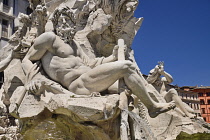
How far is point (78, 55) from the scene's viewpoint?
5.50 metres

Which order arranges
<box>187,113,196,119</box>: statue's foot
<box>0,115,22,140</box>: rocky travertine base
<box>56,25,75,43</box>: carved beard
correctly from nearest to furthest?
1. <box>56,25,75,43</box>: carved beard
2. <box>0,115,22,140</box>: rocky travertine base
3. <box>187,113,196,119</box>: statue's foot

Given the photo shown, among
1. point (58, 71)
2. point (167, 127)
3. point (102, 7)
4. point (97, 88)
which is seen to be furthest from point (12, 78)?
point (167, 127)

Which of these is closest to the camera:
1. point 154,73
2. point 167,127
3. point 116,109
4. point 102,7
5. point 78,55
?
point 116,109

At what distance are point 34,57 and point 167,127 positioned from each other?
177 inches

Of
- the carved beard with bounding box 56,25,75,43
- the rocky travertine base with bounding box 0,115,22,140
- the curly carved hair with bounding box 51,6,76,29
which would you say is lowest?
the rocky travertine base with bounding box 0,115,22,140

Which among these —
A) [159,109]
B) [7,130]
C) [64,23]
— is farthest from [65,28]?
[7,130]

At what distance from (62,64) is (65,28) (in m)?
0.79

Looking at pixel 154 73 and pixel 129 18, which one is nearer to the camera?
pixel 129 18

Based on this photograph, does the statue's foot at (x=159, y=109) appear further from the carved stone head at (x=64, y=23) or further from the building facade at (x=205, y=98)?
the building facade at (x=205, y=98)

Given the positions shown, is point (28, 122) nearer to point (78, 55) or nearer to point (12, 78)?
point (12, 78)

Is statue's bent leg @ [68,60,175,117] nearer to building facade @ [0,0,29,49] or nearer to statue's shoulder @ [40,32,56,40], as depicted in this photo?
statue's shoulder @ [40,32,56,40]

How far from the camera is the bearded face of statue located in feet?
17.5

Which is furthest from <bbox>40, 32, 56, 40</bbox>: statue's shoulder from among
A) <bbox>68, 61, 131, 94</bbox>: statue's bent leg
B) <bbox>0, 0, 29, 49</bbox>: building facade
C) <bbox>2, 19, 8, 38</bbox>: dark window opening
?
<bbox>2, 19, 8, 38</bbox>: dark window opening

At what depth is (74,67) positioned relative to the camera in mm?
5176
